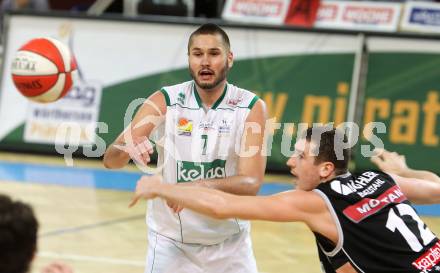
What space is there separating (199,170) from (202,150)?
0.15 meters

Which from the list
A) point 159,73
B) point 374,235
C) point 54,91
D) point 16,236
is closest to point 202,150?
point 374,235

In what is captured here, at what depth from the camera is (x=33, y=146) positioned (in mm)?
14234

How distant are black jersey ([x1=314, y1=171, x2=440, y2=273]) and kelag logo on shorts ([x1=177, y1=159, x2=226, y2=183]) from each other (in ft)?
3.85

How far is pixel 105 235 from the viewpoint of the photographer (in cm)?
967

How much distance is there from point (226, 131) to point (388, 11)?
9887 mm

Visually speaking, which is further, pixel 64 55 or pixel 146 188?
pixel 64 55

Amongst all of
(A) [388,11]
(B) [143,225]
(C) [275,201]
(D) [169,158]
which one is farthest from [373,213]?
(A) [388,11]

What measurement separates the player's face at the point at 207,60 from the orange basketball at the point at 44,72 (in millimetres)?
1788

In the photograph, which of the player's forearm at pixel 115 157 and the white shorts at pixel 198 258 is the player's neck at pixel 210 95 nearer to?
the player's forearm at pixel 115 157

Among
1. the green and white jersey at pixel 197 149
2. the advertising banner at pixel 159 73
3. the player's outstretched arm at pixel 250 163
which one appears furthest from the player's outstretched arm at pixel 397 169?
the advertising banner at pixel 159 73

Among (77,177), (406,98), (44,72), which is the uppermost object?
(44,72)

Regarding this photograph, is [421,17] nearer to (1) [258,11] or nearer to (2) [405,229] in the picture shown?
(1) [258,11]

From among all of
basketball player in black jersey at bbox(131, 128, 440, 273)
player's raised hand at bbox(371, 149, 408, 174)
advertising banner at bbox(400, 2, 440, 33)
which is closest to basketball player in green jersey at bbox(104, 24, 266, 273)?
player's raised hand at bbox(371, 149, 408, 174)

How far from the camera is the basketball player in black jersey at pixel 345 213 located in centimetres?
477
